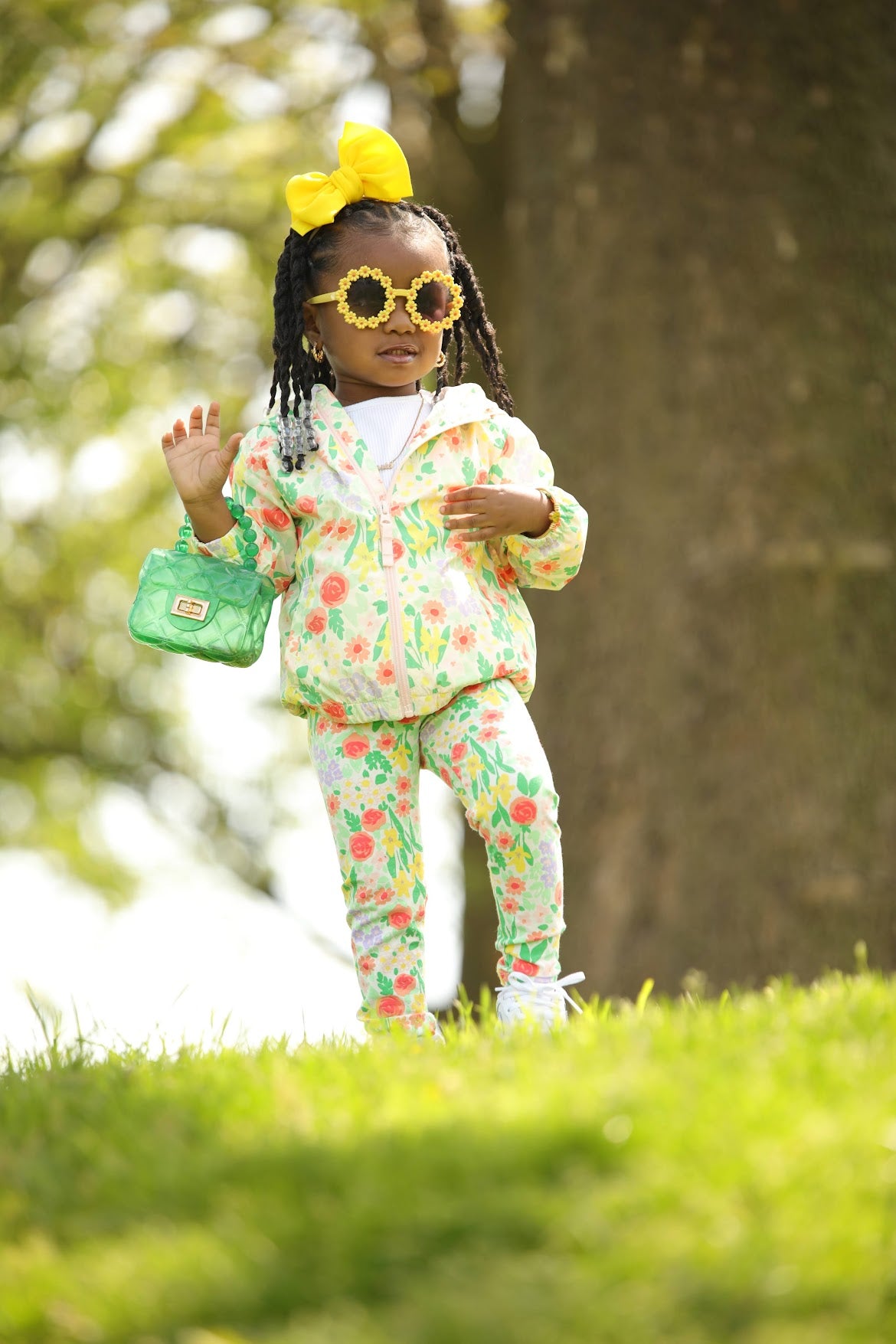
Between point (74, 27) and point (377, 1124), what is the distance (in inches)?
323

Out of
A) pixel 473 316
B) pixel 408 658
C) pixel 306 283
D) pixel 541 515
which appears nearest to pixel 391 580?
pixel 408 658

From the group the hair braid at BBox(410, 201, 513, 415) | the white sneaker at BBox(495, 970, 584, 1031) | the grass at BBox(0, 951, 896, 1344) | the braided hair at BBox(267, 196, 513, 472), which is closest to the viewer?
the grass at BBox(0, 951, 896, 1344)

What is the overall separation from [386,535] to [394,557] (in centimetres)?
6

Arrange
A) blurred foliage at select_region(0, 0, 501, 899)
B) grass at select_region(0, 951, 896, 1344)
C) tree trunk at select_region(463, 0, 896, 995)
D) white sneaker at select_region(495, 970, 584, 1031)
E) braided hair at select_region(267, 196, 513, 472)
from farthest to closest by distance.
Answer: blurred foliage at select_region(0, 0, 501, 899) < tree trunk at select_region(463, 0, 896, 995) < braided hair at select_region(267, 196, 513, 472) < white sneaker at select_region(495, 970, 584, 1031) < grass at select_region(0, 951, 896, 1344)

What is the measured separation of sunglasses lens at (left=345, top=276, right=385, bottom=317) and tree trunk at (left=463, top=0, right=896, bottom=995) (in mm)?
3272

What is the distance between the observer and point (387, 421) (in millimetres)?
3930

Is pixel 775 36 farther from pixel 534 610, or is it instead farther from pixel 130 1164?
pixel 130 1164

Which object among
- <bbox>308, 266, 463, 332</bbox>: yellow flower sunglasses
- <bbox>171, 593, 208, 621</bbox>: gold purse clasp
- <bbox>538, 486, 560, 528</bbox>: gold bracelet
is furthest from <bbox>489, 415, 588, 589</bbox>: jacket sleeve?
<bbox>171, 593, 208, 621</bbox>: gold purse clasp

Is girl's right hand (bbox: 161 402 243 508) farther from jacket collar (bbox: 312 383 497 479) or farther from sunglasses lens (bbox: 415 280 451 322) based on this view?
sunglasses lens (bbox: 415 280 451 322)

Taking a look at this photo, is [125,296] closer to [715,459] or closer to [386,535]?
[715,459]

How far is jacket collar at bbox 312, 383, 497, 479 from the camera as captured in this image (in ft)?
12.6

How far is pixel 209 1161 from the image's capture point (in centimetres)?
253

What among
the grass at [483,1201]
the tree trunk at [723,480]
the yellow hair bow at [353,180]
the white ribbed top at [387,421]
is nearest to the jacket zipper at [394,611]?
the white ribbed top at [387,421]

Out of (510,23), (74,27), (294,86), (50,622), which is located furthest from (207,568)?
(50,622)
